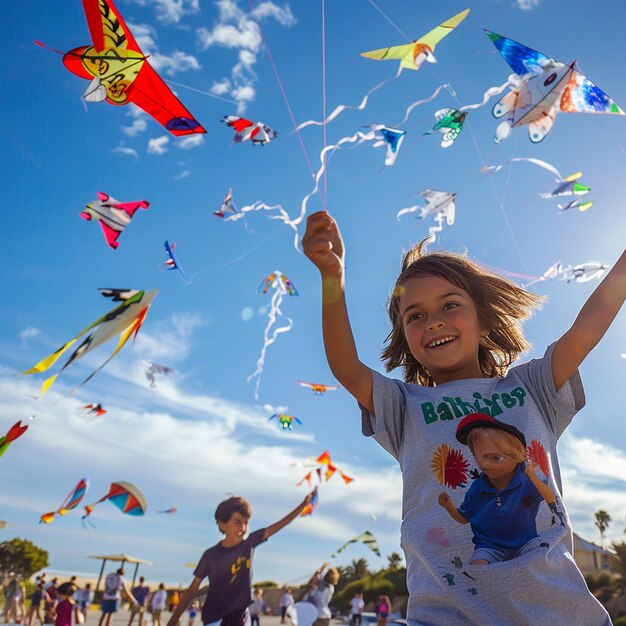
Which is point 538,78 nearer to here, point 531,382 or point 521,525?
point 531,382

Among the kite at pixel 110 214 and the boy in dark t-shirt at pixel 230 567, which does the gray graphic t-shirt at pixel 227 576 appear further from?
the kite at pixel 110 214

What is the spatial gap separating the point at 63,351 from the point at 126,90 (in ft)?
5.28

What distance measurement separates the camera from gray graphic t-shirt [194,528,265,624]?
4288 millimetres

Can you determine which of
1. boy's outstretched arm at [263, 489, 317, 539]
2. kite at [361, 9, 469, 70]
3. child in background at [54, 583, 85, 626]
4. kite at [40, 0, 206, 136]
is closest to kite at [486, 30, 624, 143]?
kite at [361, 9, 469, 70]

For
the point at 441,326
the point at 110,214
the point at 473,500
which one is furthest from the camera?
the point at 110,214

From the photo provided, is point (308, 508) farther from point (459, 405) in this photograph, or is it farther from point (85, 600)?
point (85, 600)

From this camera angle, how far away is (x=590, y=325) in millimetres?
1849

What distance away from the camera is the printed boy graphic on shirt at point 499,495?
1.56 m

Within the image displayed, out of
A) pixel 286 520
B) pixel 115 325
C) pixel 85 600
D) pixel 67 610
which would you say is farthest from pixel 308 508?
pixel 85 600

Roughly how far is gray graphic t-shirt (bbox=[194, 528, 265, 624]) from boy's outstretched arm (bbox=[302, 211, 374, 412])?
309cm

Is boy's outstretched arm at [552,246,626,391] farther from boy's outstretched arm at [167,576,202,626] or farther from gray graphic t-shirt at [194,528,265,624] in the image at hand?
boy's outstretched arm at [167,576,202,626]

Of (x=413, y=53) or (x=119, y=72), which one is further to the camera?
(x=413, y=53)

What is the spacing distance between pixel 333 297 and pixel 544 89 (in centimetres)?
348

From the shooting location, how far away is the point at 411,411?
6.20 feet
